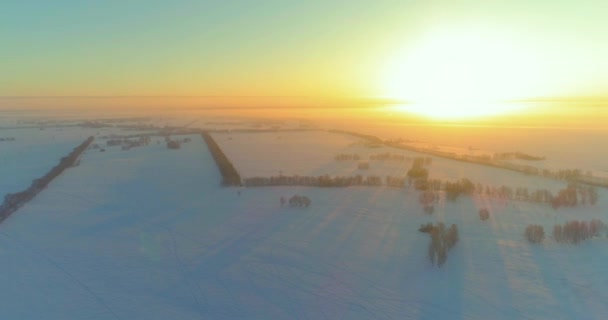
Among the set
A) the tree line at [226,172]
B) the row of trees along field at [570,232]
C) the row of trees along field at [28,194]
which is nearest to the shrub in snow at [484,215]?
the row of trees along field at [570,232]

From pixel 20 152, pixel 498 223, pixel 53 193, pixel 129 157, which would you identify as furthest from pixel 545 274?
pixel 20 152

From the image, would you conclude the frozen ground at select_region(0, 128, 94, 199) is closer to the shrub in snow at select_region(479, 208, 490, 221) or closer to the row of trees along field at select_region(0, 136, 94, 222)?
the row of trees along field at select_region(0, 136, 94, 222)

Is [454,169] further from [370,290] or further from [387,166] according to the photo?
[370,290]

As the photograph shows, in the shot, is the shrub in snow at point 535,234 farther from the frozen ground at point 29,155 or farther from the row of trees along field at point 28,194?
the frozen ground at point 29,155

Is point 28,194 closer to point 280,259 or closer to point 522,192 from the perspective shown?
point 280,259

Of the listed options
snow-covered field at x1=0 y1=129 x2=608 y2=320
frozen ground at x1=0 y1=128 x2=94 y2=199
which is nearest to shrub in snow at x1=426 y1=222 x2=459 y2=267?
snow-covered field at x1=0 y1=129 x2=608 y2=320
